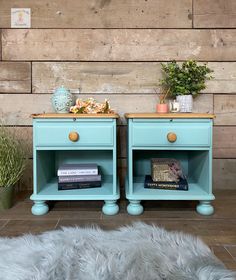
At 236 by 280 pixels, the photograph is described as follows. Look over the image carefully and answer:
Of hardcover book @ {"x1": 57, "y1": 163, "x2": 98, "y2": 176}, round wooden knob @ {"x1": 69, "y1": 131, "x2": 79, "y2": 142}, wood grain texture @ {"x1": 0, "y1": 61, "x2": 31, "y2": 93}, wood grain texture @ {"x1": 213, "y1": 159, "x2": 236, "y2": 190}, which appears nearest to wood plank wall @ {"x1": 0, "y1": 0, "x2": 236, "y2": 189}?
wood grain texture @ {"x1": 0, "y1": 61, "x2": 31, "y2": 93}

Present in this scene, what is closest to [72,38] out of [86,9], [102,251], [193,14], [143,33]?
[86,9]

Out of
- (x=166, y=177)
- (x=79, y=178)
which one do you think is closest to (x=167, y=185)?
(x=166, y=177)

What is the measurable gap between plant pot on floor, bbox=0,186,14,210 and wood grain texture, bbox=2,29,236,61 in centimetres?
79

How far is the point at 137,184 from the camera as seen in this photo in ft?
4.75

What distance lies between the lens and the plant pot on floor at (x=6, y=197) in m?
1.36

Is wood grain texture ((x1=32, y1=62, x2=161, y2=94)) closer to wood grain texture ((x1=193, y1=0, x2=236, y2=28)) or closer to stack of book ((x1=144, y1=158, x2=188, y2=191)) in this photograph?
wood grain texture ((x1=193, y1=0, x2=236, y2=28))

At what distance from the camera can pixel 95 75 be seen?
1.66 m

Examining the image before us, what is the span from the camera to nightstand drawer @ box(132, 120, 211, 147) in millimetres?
1265

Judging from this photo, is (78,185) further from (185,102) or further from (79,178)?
(185,102)

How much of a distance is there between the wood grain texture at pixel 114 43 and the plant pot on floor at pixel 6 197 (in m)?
0.79

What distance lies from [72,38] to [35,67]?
0.93 feet

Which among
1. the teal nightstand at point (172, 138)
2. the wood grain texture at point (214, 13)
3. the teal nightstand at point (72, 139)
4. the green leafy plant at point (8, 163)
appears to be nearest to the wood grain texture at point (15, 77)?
the green leafy plant at point (8, 163)

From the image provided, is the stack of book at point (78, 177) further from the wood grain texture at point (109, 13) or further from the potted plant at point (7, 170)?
the wood grain texture at point (109, 13)

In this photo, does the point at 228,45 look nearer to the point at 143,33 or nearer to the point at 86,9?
the point at 143,33
